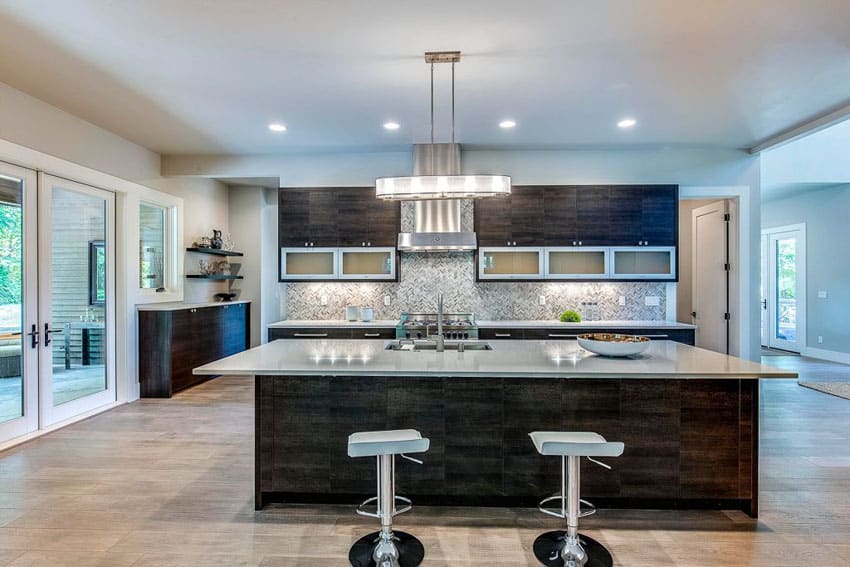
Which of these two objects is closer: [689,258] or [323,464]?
[323,464]

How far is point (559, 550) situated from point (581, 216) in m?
3.97

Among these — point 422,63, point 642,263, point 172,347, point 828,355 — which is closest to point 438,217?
point 422,63

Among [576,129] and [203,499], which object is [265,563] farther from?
[576,129]

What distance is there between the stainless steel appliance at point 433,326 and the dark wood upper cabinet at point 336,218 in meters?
0.95

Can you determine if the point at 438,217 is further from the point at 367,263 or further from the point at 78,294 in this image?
the point at 78,294

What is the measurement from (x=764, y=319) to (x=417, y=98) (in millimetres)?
8900

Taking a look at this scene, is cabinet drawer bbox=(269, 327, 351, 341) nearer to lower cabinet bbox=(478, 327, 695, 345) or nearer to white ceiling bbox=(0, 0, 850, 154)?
lower cabinet bbox=(478, 327, 695, 345)

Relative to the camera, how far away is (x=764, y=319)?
924 cm

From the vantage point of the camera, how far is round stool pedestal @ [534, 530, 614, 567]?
2.20 metres

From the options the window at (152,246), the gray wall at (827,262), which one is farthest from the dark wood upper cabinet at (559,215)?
the gray wall at (827,262)

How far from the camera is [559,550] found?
2279mm

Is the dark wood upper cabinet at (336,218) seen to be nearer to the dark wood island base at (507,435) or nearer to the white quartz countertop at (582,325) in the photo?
the white quartz countertop at (582,325)

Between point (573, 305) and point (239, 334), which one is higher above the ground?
point (573, 305)

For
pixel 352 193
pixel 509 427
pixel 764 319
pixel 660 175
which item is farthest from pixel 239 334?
pixel 764 319
